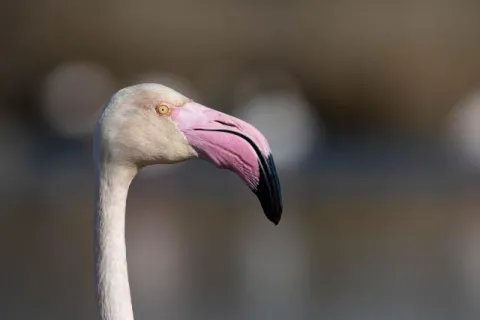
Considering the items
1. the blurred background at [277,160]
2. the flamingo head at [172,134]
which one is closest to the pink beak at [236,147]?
the flamingo head at [172,134]

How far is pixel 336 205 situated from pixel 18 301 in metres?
7.59

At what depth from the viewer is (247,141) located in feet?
11.5

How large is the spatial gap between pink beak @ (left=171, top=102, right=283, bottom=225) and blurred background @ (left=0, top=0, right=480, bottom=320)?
20.1ft

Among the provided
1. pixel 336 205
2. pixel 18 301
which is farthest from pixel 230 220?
pixel 18 301

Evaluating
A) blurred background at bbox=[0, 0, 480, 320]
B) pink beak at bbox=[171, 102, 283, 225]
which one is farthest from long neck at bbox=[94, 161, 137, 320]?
blurred background at bbox=[0, 0, 480, 320]

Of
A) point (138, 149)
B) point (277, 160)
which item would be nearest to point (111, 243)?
point (138, 149)

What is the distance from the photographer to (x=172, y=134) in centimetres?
359

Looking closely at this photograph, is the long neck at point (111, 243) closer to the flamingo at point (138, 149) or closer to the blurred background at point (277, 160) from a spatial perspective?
the flamingo at point (138, 149)

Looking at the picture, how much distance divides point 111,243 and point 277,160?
66.1 ft

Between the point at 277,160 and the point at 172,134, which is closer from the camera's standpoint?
the point at 172,134

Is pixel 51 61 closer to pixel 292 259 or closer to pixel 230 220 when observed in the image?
pixel 230 220

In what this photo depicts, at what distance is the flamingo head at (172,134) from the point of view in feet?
11.5

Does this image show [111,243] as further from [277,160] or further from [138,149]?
[277,160]

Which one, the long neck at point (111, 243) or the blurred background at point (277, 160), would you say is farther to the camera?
the blurred background at point (277, 160)
